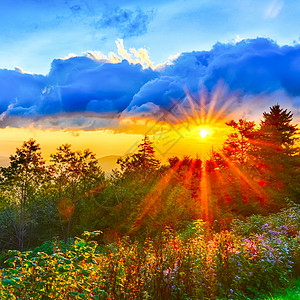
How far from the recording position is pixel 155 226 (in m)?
14.4

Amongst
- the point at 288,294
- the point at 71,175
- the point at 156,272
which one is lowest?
the point at 288,294

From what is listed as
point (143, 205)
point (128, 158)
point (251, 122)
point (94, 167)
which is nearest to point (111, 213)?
point (143, 205)

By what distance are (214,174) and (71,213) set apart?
39.7 feet

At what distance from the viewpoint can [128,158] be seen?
144 feet

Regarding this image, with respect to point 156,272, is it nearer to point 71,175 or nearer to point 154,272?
point 154,272

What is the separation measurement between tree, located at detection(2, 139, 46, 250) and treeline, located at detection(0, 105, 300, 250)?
0.07 meters

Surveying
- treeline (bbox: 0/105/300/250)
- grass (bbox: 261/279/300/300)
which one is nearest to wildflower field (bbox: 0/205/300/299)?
grass (bbox: 261/279/300/300)

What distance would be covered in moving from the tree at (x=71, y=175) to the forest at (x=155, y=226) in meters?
0.09

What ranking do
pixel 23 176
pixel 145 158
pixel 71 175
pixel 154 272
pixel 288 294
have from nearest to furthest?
pixel 154 272 → pixel 288 294 → pixel 23 176 → pixel 71 175 → pixel 145 158

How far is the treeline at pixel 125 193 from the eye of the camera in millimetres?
16953

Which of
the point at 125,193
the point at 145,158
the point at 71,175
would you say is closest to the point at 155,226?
the point at 125,193

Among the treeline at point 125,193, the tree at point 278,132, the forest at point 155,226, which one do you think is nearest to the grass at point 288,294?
the forest at point 155,226

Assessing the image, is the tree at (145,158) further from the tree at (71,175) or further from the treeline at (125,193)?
the tree at (71,175)

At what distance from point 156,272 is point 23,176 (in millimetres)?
20699
